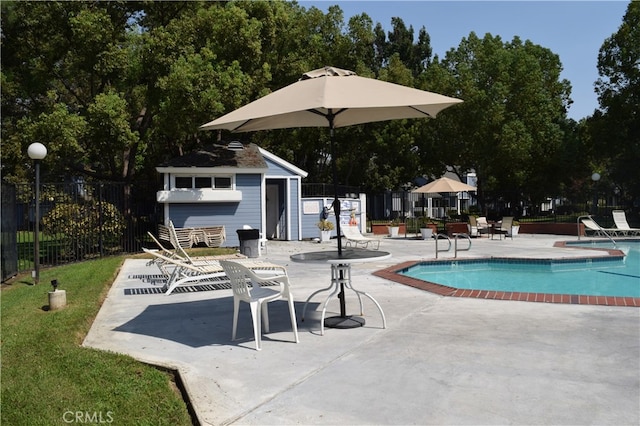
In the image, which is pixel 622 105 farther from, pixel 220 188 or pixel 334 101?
pixel 334 101

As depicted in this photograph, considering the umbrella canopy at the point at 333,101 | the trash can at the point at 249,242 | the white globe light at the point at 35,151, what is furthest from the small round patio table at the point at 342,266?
the trash can at the point at 249,242

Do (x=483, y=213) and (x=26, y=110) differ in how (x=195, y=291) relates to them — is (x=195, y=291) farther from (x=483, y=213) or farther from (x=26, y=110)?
(x=483, y=213)

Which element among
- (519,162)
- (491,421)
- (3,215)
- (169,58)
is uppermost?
(169,58)

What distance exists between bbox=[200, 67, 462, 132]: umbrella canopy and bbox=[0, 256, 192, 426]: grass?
8.59 feet

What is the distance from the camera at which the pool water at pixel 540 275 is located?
31.8 ft

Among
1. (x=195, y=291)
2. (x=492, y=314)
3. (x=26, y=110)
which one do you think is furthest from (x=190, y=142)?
(x=492, y=314)

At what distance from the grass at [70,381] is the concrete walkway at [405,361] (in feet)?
0.73

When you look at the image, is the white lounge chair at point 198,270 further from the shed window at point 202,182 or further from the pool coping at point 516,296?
the shed window at point 202,182

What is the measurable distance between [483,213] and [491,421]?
27616 mm

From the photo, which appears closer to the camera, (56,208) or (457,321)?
(457,321)

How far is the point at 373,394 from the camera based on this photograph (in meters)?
3.73

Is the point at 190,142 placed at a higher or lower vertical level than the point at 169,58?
lower

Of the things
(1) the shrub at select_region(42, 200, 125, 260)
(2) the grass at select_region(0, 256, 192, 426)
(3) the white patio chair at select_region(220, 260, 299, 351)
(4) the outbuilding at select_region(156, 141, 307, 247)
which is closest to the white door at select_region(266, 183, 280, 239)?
(4) the outbuilding at select_region(156, 141, 307, 247)

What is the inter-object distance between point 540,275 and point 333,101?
8176 mm
